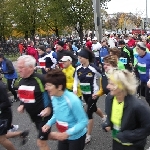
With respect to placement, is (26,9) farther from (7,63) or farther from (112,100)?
(112,100)

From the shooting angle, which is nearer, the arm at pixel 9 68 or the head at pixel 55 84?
the head at pixel 55 84

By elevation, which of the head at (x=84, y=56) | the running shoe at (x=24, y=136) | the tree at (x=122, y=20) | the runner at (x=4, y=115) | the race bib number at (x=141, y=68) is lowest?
the running shoe at (x=24, y=136)

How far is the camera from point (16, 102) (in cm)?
960

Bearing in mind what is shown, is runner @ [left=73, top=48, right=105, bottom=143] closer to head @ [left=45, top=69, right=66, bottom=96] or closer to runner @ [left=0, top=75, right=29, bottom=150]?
runner @ [left=0, top=75, right=29, bottom=150]

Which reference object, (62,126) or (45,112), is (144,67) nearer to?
(45,112)

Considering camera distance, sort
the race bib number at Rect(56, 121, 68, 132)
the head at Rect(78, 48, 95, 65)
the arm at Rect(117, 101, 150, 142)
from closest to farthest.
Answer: the arm at Rect(117, 101, 150, 142), the race bib number at Rect(56, 121, 68, 132), the head at Rect(78, 48, 95, 65)

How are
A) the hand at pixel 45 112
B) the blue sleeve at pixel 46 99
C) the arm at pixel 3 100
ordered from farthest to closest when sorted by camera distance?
the arm at pixel 3 100 → the blue sleeve at pixel 46 99 → the hand at pixel 45 112

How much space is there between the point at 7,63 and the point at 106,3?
2335cm

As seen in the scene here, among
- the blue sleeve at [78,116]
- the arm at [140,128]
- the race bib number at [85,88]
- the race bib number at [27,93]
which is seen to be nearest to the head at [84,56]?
the race bib number at [85,88]

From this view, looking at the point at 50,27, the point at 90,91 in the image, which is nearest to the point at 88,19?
the point at 50,27

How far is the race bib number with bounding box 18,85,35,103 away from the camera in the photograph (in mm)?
4285

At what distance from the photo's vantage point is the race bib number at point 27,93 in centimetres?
429

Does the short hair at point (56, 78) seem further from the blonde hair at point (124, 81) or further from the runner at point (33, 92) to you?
the runner at point (33, 92)

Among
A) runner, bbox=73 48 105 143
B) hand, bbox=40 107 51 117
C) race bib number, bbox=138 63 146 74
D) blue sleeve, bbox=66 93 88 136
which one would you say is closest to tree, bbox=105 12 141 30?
race bib number, bbox=138 63 146 74
